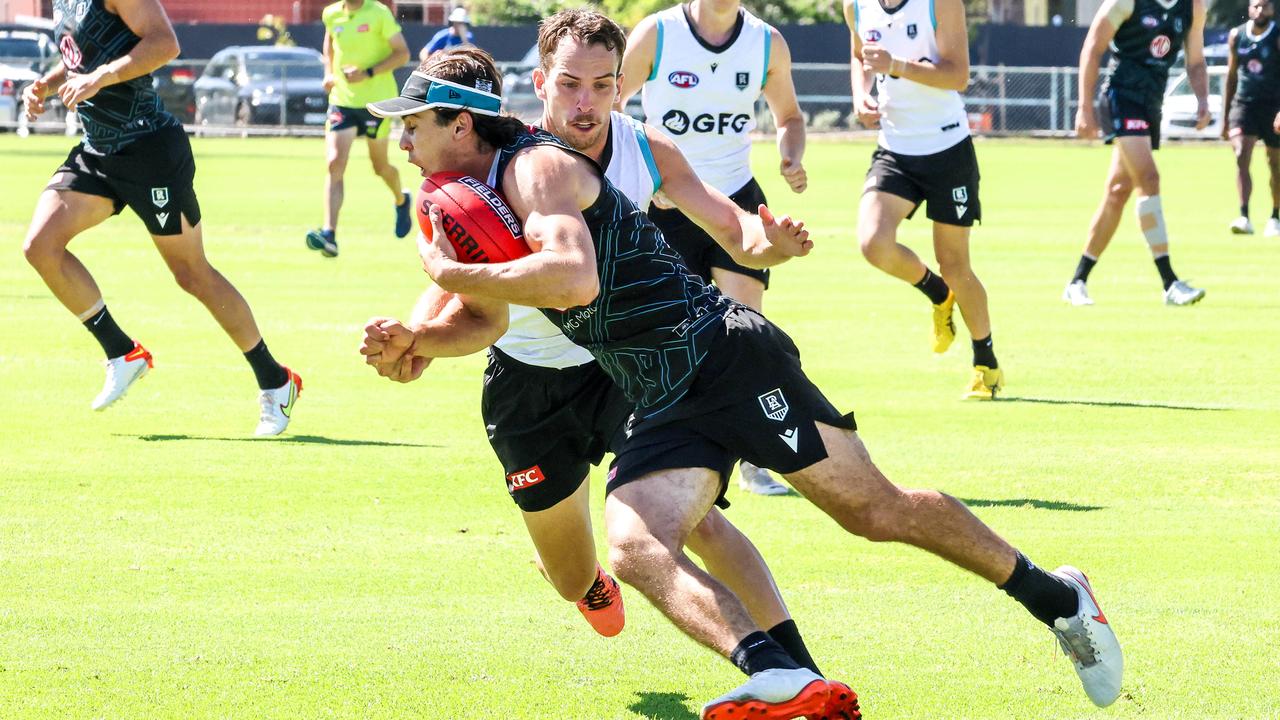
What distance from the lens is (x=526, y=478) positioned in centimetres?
562

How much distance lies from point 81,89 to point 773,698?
6.10 metres

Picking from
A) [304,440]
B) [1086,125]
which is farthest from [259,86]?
[304,440]

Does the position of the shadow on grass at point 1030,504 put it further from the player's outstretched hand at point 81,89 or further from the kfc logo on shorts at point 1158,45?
the kfc logo on shorts at point 1158,45

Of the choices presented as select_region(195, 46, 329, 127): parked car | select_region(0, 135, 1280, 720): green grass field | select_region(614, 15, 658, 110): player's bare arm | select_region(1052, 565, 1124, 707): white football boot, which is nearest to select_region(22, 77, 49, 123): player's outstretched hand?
select_region(0, 135, 1280, 720): green grass field

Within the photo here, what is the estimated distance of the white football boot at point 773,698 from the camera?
13.6 ft

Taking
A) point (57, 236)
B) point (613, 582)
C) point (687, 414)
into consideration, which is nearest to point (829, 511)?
point (687, 414)

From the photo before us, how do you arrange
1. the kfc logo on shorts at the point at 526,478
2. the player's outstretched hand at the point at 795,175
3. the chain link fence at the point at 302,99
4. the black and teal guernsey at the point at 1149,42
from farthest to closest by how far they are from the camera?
the chain link fence at the point at 302,99 → the black and teal guernsey at the point at 1149,42 → the player's outstretched hand at the point at 795,175 → the kfc logo on shorts at the point at 526,478

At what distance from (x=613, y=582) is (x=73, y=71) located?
5119mm

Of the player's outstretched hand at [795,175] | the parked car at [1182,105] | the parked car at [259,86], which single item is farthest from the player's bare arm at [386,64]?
the parked car at [1182,105]

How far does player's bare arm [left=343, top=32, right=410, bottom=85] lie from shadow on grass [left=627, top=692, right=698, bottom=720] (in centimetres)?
1343

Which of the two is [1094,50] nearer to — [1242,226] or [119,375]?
[1242,226]

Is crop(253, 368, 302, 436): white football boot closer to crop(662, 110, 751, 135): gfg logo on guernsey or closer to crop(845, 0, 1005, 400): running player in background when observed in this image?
crop(662, 110, 751, 135): gfg logo on guernsey

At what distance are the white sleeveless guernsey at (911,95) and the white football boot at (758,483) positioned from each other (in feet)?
9.54

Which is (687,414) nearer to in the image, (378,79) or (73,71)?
(73,71)
